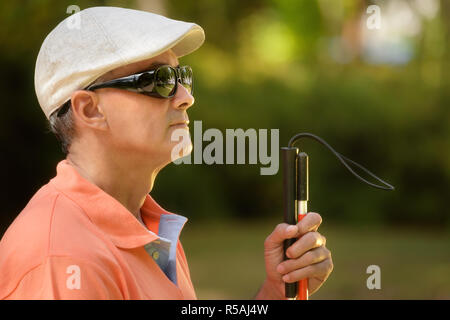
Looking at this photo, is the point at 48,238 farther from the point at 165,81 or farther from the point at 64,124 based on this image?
the point at 165,81

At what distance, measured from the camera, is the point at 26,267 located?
1580 mm

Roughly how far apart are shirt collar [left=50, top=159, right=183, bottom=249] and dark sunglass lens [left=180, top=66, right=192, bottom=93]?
509 millimetres

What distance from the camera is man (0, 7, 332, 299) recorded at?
64.6 inches

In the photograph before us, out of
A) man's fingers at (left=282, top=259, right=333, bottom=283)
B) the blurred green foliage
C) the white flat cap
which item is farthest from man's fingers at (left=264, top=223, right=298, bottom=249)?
the blurred green foliage

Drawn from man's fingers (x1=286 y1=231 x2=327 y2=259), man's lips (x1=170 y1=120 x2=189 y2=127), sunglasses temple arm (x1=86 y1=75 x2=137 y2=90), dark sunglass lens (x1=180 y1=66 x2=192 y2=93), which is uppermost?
dark sunglass lens (x1=180 y1=66 x2=192 y2=93)

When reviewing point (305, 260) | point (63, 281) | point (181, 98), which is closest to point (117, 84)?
point (181, 98)

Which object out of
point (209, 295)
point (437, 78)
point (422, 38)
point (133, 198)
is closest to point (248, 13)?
point (422, 38)

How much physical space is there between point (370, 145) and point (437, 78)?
173cm

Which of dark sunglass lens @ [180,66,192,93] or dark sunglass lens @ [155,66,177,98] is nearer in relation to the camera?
dark sunglass lens @ [155,66,177,98]

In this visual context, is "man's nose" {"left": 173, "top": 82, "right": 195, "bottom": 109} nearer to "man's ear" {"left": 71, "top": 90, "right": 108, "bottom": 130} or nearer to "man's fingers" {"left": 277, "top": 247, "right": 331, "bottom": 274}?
"man's ear" {"left": 71, "top": 90, "right": 108, "bottom": 130}

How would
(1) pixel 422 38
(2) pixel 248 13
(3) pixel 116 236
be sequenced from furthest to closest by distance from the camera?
(2) pixel 248 13, (1) pixel 422 38, (3) pixel 116 236

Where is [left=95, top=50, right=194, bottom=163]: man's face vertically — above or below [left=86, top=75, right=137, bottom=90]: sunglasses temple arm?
below

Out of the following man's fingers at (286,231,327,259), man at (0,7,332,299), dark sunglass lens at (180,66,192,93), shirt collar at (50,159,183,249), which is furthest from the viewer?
dark sunglass lens at (180,66,192,93)

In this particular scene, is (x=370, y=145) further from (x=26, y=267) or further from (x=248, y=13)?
(x=26, y=267)
